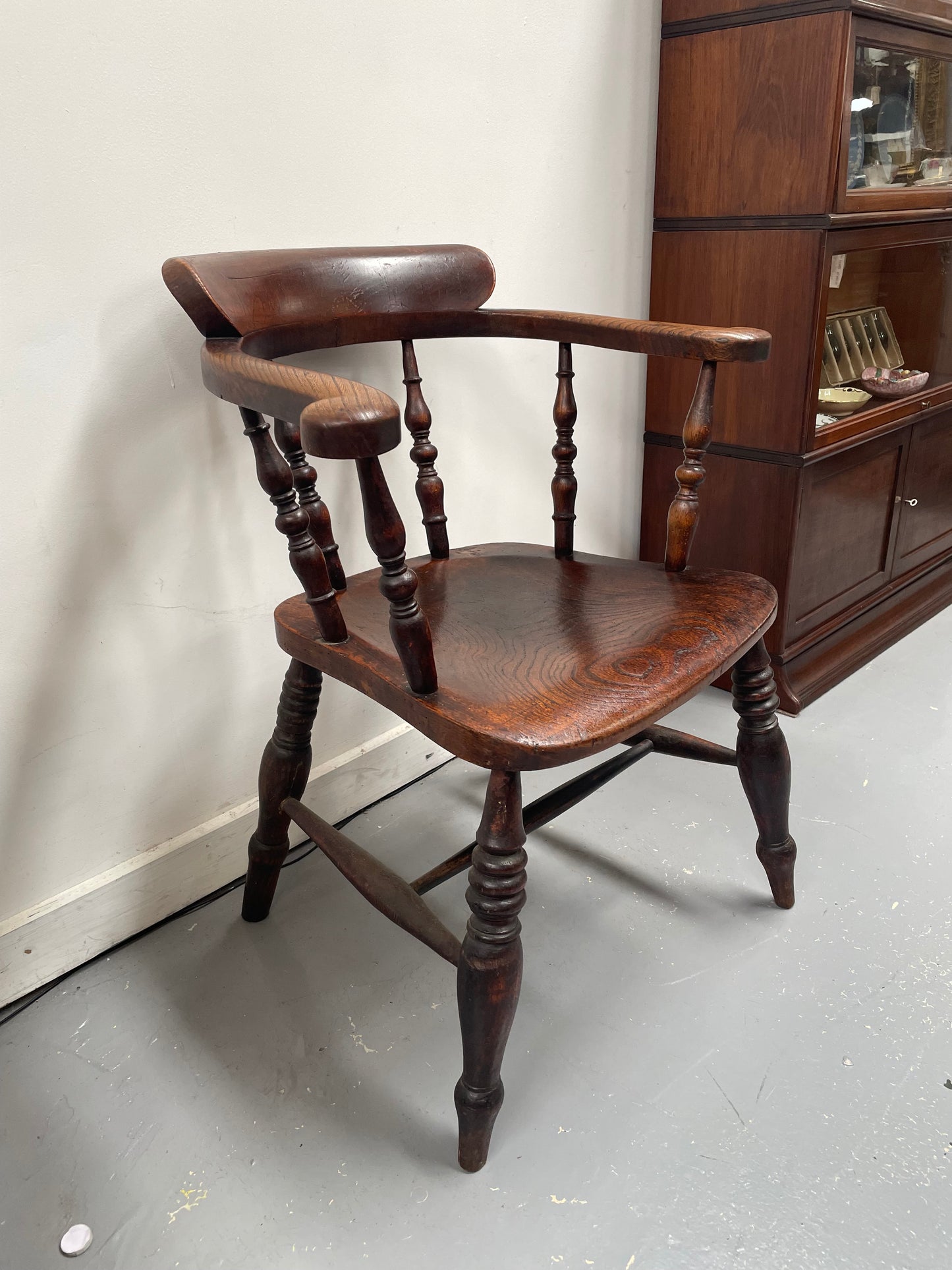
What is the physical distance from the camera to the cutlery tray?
184 centimetres

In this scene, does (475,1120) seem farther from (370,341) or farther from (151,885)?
(370,341)

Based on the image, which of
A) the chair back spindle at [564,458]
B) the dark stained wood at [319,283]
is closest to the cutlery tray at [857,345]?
the chair back spindle at [564,458]

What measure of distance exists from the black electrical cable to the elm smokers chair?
0.33 feet

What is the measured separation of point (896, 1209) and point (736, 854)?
560mm

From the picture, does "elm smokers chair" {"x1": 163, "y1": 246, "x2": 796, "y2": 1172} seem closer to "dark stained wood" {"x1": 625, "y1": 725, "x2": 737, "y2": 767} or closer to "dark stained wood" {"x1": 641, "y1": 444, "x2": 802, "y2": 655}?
"dark stained wood" {"x1": 625, "y1": 725, "x2": 737, "y2": 767}

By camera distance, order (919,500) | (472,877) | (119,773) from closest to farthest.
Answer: (472,877), (119,773), (919,500)

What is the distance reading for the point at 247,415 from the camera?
0.94 meters

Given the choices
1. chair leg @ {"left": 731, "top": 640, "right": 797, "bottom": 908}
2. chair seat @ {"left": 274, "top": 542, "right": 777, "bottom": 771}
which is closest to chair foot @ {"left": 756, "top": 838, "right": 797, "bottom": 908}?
chair leg @ {"left": 731, "top": 640, "right": 797, "bottom": 908}

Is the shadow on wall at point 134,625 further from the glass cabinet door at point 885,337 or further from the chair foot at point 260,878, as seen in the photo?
the glass cabinet door at point 885,337

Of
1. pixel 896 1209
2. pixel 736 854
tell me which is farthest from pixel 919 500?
pixel 896 1209

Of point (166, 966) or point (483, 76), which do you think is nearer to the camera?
point (166, 966)

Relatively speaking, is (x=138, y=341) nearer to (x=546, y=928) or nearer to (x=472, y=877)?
(x=472, y=877)

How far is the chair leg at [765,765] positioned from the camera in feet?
3.81

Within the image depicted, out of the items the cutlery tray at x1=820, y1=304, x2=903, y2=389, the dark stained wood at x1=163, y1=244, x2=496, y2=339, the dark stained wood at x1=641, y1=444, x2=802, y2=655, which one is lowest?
the dark stained wood at x1=641, y1=444, x2=802, y2=655
